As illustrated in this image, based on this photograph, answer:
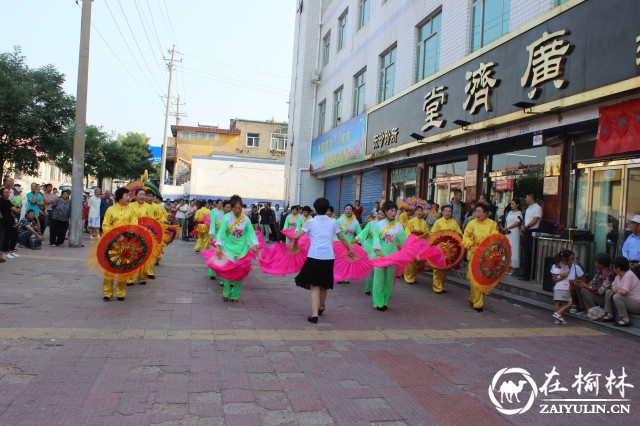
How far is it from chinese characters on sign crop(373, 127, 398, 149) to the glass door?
21.4 feet

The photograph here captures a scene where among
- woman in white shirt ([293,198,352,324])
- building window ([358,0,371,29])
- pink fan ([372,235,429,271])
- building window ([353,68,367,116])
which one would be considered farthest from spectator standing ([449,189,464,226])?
building window ([358,0,371,29])

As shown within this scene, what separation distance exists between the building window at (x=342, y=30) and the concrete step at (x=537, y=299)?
14.7 m

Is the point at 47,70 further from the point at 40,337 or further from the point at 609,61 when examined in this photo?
the point at 609,61

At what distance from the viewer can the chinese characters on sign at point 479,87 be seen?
33.5 ft

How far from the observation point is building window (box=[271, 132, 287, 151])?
47.4 metres

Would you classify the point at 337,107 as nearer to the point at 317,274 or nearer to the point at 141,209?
the point at 141,209

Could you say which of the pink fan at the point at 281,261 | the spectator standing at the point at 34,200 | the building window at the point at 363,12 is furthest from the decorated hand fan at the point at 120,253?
the building window at the point at 363,12

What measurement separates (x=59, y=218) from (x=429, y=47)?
1129cm

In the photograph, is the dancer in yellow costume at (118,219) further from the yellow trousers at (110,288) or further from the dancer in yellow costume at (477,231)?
the dancer in yellow costume at (477,231)

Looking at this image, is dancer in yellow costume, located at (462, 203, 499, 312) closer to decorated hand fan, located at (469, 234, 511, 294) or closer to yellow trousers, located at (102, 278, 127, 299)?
decorated hand fan, located at (469, 234, 511, 294)

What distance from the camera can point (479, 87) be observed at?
1060cm

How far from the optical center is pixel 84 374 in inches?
170

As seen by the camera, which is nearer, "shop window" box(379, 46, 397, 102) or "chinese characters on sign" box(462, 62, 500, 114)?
"chinese characters on sign" box(462, 62, 500, 114)

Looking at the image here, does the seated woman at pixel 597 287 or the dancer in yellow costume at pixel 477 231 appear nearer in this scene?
the seated woman at pixel 597 287
